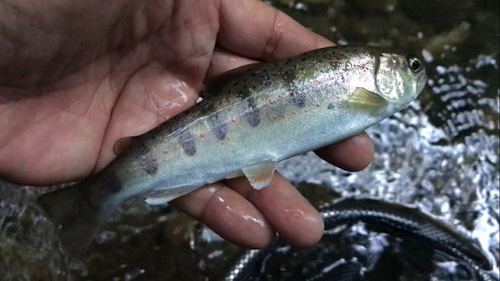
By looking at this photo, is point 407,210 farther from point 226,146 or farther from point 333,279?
point 226,146

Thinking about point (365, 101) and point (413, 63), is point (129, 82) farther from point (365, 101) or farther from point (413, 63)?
point (413, 63)

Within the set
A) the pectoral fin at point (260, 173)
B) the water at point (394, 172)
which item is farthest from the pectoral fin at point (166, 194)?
the water at point (394, 172)

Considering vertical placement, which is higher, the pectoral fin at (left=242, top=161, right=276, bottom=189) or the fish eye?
the fish eye

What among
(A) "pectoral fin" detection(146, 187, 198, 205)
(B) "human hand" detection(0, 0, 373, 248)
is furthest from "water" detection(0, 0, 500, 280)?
(A) "pectoral fin" detection(146, 187, 198, 205)

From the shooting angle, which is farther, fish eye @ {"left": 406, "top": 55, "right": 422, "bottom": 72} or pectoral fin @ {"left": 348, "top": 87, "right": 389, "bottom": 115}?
fish eye @ {"left": 406, "top": 55, "right": 422, "bottom": 72}

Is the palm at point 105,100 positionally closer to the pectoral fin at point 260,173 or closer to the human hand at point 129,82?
the human hand at point 129,82

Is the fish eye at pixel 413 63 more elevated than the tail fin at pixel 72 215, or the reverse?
the fish eye at pixel 413 63

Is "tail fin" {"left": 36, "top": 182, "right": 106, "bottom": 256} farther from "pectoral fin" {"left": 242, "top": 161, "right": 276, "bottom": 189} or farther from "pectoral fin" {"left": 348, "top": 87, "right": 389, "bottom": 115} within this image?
"pectoral fin" {"left": 348, "top": 87, "right": 389, "bottom": 115}
